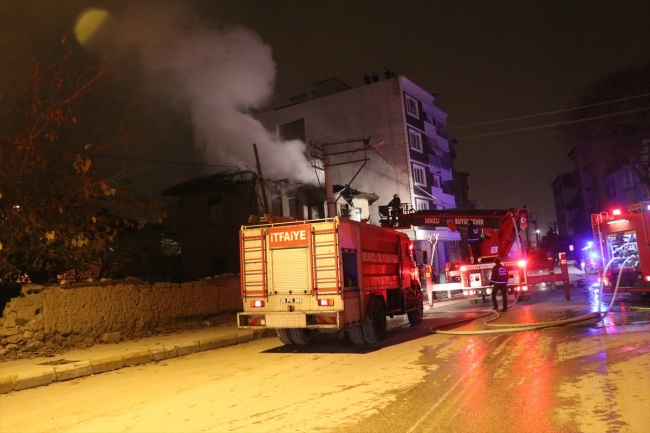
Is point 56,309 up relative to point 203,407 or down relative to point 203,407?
up

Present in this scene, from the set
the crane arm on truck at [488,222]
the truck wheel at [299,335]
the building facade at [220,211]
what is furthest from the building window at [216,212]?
the truck wheel at [299,335]

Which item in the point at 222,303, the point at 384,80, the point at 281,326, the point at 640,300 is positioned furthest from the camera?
the point at 384,80

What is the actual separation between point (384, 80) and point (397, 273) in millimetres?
32016

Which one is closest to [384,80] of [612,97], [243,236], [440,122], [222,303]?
[440,122]

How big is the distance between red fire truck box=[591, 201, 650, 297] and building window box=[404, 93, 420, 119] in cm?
2862

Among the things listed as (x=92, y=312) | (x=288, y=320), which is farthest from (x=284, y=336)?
(x=92, y=312)

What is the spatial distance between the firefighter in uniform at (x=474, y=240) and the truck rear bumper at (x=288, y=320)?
32.2 feet

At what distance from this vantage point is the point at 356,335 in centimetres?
1151

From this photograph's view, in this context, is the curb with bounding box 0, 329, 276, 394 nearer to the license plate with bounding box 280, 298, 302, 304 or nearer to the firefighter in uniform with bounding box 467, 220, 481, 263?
the license plate with bounding box 280, 298, 302, 304

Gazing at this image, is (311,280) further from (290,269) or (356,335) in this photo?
(356,335)

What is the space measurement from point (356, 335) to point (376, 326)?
0.50 meters

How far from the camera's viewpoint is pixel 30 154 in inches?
432

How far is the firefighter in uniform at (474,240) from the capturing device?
18672mm

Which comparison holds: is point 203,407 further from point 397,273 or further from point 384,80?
point 384,80
